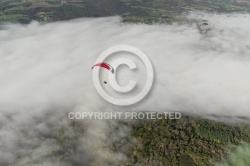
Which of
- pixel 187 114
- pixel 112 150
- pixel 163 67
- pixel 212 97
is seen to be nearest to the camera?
pixel 112 150

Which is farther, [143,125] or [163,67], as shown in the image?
[163,67]

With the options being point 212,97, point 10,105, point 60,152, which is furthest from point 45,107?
point 212,97

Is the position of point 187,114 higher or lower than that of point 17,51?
lower

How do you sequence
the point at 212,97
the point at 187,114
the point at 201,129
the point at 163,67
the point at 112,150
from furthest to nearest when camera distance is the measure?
the point at 163,67
the point at 212,97
the point at 187,114
the point at 201,129
the point at 112,150

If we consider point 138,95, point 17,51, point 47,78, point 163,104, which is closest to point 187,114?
point 163,104

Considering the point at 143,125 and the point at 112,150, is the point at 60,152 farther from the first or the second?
the point at 143,125

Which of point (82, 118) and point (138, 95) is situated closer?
point (138, 95)

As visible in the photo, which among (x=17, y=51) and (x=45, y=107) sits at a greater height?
(x=17, y=51)

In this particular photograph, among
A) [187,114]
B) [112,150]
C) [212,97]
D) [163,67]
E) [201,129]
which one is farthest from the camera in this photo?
[163,67]

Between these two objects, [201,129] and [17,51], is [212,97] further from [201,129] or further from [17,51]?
[17,51]
